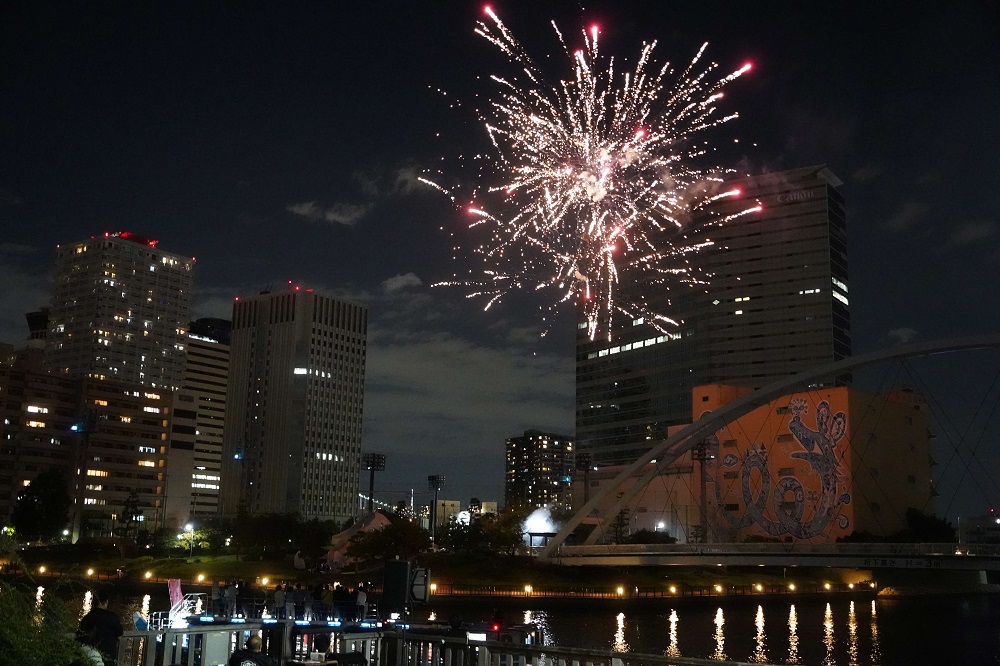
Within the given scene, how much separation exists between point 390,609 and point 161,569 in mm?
70865

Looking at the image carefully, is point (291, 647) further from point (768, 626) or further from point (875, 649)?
point (768, 626)

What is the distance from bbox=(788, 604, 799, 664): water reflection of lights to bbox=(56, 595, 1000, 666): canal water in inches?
1.9

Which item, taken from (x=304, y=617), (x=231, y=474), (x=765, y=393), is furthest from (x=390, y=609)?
(x=231, y=474)

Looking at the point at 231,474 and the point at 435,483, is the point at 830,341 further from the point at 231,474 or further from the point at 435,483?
the point at 231,474

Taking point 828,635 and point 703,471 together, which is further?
point 703,471

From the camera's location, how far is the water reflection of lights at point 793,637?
4253 centimetres

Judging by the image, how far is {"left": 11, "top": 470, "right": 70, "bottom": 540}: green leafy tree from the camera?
10469 centimetres

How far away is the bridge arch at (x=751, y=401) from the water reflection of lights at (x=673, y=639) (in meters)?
16.4

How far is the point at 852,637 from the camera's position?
167ft

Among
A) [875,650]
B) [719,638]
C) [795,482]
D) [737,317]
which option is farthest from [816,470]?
[737,317]

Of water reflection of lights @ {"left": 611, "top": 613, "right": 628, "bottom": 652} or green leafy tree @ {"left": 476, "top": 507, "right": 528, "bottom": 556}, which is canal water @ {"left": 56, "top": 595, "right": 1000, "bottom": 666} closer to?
water reflection of lights @ {"left": 611, "top": 613, "right": 628, "bottom": 652}

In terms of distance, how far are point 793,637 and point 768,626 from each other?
6274 mm

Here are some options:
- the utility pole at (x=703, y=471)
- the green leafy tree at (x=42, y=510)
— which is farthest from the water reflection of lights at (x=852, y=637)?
the green leafy tree at (x=42, y=510)

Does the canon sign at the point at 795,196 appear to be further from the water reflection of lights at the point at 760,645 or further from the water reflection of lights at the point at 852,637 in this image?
the water reflection of lights at the point at 760,645
